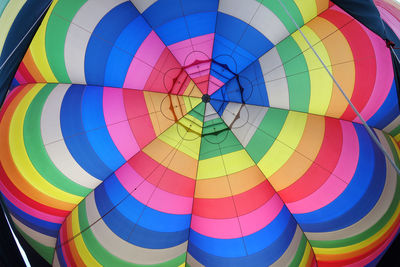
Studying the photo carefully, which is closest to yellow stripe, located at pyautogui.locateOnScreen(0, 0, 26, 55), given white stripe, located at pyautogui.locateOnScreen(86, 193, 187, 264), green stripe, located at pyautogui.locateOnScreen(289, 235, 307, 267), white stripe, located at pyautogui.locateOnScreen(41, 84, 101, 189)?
white stripe, located at pyautogui.locateOnScreen(41, 84, 101, 189)

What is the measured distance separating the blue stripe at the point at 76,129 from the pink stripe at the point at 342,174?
2.09 metres

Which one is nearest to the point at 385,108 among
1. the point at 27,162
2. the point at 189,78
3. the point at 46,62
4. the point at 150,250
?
the point at 189,78

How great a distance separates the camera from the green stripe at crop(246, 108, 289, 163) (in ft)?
8.89

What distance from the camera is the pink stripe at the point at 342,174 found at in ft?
8.53

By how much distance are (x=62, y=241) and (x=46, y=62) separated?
171cm

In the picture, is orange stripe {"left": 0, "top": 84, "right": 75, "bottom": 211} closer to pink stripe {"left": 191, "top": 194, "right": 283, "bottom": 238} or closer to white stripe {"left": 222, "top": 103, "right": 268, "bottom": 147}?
pink stripe {"left": 191, "top": 194, "right": 283, "bottom": 238}

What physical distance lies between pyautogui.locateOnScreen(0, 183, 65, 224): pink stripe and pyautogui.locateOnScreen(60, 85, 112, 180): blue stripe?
61cm

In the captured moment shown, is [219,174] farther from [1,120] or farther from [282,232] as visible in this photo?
[1,120]

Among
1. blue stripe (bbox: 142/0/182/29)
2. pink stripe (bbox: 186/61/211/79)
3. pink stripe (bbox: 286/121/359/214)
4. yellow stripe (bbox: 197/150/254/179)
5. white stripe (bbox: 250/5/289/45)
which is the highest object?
blue stripe (bbox: 142/0/182/29)

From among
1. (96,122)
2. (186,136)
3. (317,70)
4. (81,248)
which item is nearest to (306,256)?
(186,136)

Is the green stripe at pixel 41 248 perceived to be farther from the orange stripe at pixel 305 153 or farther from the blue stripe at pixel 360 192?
the blue stripe at pixel 360 192

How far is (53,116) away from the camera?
2.63 m

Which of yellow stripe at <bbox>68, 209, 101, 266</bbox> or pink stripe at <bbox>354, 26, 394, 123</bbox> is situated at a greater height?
pink stripe at <bbox>354, 26, 394, 123</bbox>

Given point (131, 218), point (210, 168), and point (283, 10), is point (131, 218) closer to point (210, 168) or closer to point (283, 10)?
point (210, 168)
